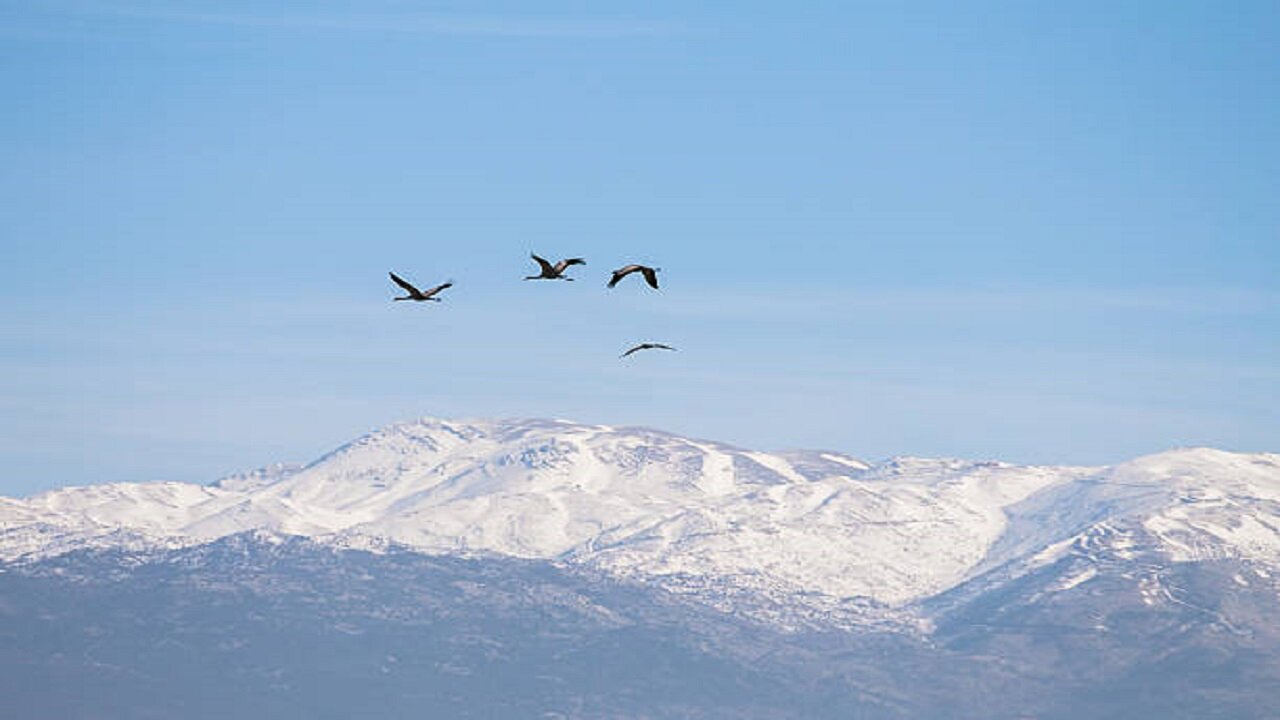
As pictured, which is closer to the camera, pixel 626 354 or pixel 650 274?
pixel 650 274

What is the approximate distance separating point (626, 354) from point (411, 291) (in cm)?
1195

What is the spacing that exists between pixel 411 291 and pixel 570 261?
9047 millimetres

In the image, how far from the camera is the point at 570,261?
108 m

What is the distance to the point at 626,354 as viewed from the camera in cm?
11175

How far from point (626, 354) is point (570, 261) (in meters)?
6.78

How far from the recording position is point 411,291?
4353 inches

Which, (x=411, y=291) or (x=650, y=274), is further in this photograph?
(x=411, y=291)

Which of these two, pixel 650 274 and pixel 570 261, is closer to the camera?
pixel 650 274

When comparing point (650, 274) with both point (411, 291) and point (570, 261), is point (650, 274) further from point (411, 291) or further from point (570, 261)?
point (411, 291)

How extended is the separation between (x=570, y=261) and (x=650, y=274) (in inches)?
324

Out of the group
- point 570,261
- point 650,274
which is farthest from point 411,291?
point 650,274

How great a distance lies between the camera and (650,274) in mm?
100875
